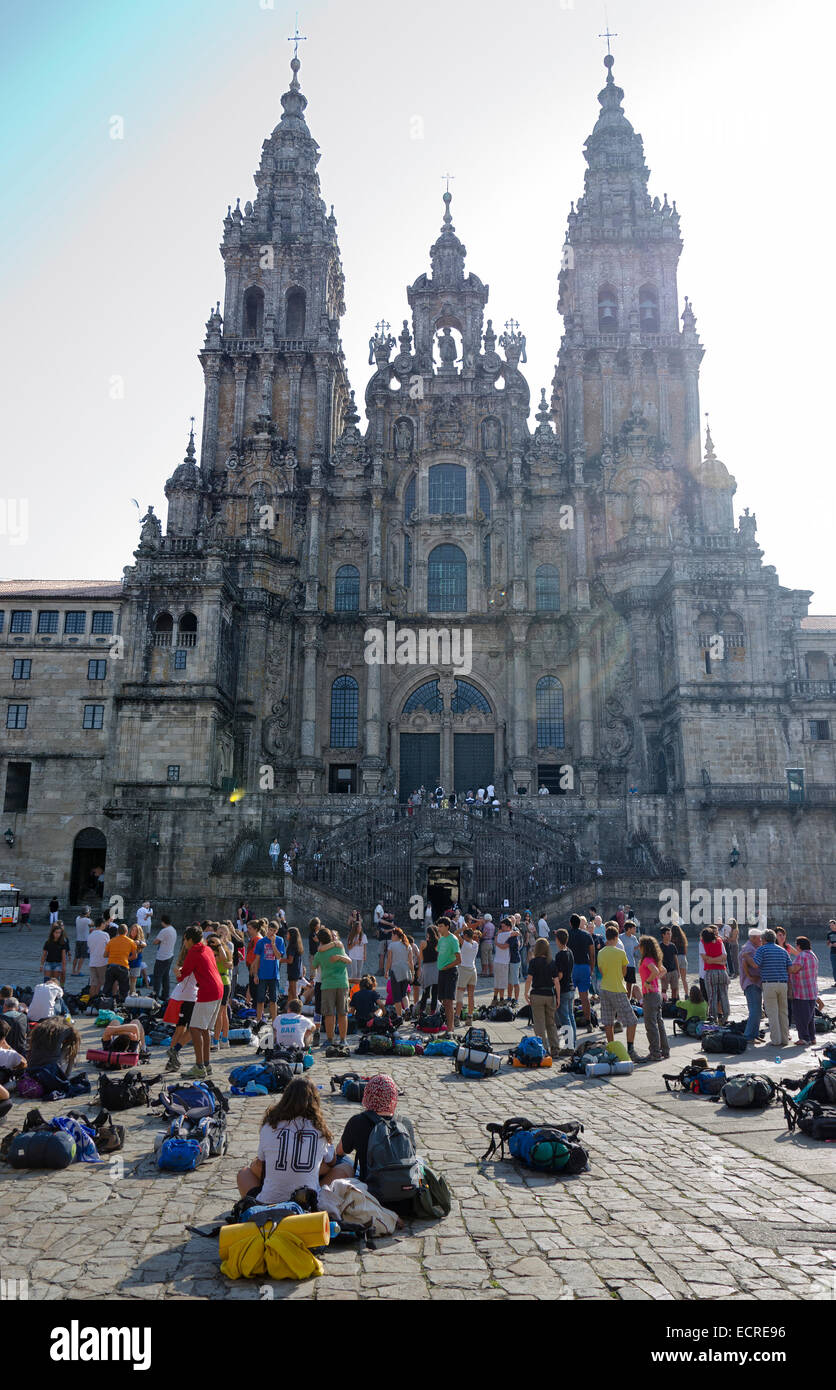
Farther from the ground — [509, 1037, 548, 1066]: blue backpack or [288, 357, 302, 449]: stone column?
[288, 357, 302, 449]: stone column

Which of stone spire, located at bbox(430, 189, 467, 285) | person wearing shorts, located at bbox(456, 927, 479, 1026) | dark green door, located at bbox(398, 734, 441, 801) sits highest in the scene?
stone spire, located at bbox(430, 189, 467, 285)

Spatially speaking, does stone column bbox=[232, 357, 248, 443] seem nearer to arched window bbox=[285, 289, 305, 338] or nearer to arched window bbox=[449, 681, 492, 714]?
arched window bbox=[285, 289, 305, 338]

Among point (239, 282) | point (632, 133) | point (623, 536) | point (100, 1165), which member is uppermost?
point (632, 133)

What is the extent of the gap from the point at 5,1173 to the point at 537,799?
103ft

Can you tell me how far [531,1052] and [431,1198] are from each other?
22.8 ft

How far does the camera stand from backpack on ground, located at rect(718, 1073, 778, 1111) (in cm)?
1116

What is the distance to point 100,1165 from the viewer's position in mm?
9055

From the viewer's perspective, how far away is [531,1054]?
14.1 metres

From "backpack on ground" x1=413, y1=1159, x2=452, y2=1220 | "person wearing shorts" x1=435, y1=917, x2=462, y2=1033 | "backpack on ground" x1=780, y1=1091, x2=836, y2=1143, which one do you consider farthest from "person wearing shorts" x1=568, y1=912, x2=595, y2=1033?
"backpack on ground" x1=413, y1=1159, x2=452, y2=1220

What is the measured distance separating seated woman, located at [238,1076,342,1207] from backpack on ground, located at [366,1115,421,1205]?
21.4 inches

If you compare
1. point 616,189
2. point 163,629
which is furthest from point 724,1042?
point 616,189
